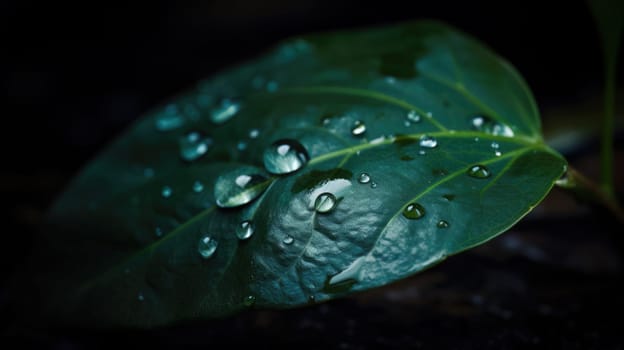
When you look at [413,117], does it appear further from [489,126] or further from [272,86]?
[272,86]

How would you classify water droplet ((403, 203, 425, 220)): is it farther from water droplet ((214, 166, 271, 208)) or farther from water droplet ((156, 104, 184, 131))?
water droplet ((156, 104, 184, 131))

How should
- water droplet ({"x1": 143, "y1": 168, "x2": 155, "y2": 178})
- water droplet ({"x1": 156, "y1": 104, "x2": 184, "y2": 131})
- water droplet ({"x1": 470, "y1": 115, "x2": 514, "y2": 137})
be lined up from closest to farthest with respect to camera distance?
1. water droplet ({"x1": 470, "y1": 115, "x2": 514, "y2": 137})
2. water droplet ({"x1": 143, "y1": 168, "x2": 155, "y2": 178})
3. water droplet ({"x1": 156, "y1": 104, "x2": 184, "y2": 131})

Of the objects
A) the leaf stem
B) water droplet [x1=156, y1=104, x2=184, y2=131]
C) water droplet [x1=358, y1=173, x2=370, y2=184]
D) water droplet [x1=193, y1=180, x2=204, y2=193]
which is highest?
water droplet [x1=358, y1=173, x2=370, y2=184]

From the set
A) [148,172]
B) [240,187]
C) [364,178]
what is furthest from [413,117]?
[148,172]

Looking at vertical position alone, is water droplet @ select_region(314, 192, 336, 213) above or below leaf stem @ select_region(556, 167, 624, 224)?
above

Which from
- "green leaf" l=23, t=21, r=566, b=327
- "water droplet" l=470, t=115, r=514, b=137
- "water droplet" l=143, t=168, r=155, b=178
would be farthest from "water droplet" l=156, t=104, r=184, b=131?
"water droplet" l=470, t=115, r=514, b=137

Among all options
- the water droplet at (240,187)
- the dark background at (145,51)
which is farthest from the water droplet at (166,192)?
the dark background at (145,51)

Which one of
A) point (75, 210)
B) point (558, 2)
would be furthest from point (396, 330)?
point (558, 2)
